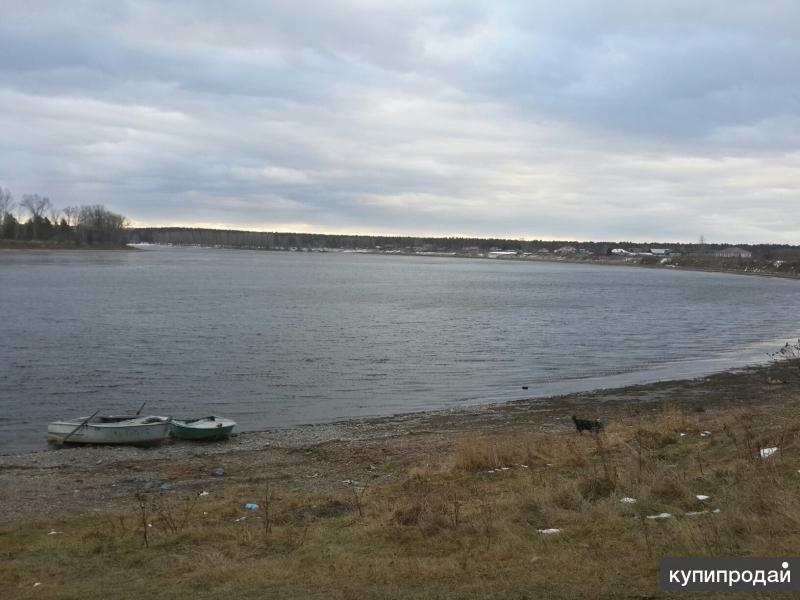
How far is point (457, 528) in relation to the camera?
30.3 ft

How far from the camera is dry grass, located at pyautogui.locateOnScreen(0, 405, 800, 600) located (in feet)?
24.4

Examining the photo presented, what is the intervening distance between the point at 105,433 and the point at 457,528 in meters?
15.2

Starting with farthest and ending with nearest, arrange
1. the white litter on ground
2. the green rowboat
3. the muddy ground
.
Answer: the green rowboat, the muddy ground, the white litter on ground

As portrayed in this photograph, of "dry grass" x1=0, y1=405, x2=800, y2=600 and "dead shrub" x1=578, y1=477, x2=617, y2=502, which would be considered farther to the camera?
"dead shrub" x1=578, y1=477, x2=617, y2=502

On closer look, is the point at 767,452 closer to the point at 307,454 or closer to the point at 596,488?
the point at 596,488

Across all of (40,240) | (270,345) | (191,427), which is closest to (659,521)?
(191,427)

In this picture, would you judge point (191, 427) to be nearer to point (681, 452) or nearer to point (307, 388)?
point (307, 388)

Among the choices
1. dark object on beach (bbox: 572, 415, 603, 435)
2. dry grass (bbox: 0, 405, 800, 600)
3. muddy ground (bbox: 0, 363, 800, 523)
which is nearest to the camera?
dry grass (bbox: 0, 405, 800, 600)

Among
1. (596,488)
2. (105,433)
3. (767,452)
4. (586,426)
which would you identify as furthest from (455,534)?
(105,433)

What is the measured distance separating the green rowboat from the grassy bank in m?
5.90

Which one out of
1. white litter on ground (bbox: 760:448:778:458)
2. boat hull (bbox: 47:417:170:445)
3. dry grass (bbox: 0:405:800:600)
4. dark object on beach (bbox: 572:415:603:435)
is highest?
white litter on ground (bbox: 760:448:778:458)

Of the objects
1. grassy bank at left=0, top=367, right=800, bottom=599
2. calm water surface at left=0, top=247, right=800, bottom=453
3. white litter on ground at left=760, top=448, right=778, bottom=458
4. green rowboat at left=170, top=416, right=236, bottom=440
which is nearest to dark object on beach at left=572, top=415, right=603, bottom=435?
grassy bank at left=0, top=367, right=800, bottom=599

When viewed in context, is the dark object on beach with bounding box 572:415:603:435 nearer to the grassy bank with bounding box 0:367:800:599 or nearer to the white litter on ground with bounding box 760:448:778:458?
the grassy bank with bounding box 0:367:800:599

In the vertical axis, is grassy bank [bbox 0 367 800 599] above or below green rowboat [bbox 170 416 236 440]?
above
